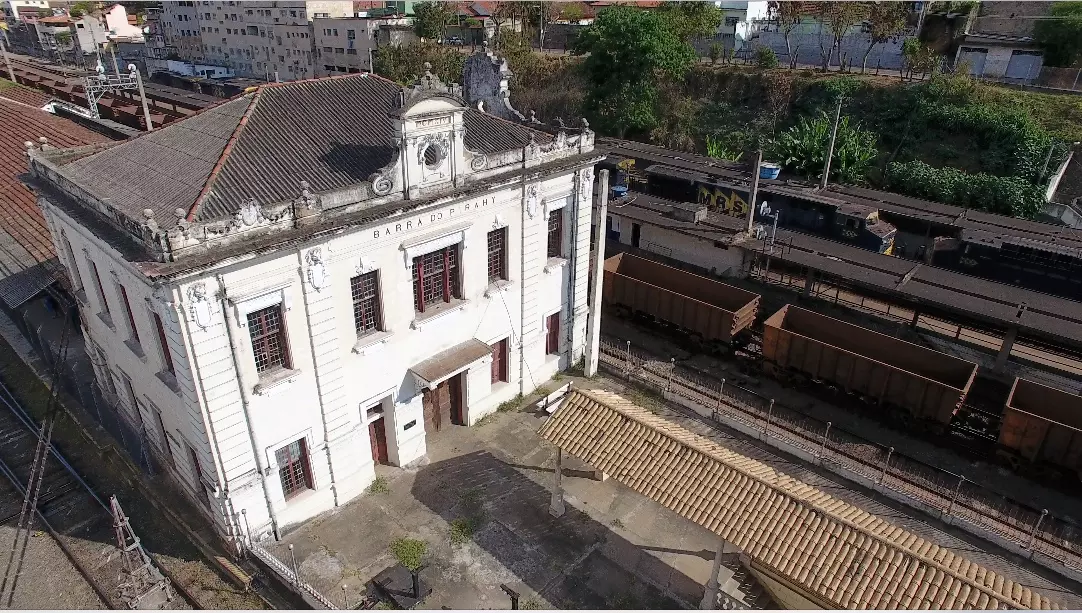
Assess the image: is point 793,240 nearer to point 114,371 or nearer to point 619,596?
point 619,596

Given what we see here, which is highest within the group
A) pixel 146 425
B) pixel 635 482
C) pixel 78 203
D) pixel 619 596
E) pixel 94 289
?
pixel 78 203

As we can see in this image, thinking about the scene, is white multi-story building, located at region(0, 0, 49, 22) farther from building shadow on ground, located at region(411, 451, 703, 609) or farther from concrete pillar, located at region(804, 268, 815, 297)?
concrete pillar, located at region(804, 268, 815, 297)

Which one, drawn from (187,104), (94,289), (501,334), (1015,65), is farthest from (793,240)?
(187,104)

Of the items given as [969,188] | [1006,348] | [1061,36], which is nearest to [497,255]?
[1006,348]

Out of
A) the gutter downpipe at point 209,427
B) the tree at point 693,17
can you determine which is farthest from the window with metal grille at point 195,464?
the tree at point 693,17

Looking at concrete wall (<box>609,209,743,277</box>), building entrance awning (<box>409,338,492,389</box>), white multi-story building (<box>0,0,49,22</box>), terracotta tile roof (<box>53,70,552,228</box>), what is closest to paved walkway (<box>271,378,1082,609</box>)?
building entrance awning (<box>409,338,492,389</box>)

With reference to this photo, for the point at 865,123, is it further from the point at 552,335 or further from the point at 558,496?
the point at 558,496

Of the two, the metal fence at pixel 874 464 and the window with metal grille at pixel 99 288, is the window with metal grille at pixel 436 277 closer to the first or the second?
the metal fence at pixel 874 464
